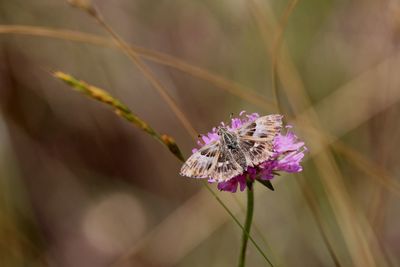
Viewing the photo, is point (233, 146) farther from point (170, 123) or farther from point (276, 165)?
point (170, 123)

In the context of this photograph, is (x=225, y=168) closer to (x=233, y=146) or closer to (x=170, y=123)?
(x=233, y=146)

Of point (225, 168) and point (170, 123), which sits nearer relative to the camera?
point (225, 168)

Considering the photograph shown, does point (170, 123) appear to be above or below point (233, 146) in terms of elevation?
above

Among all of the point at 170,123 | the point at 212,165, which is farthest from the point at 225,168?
the point at 170,123

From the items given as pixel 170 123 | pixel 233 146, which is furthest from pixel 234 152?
pixel 170 123

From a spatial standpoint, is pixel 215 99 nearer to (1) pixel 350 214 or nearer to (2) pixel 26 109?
(2) pixel 26 109

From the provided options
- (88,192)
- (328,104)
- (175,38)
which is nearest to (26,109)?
(88,192)

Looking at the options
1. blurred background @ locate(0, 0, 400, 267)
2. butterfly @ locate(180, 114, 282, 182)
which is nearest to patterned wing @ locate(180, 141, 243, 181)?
butterfly @ locate(180, 114, 282, 182)
